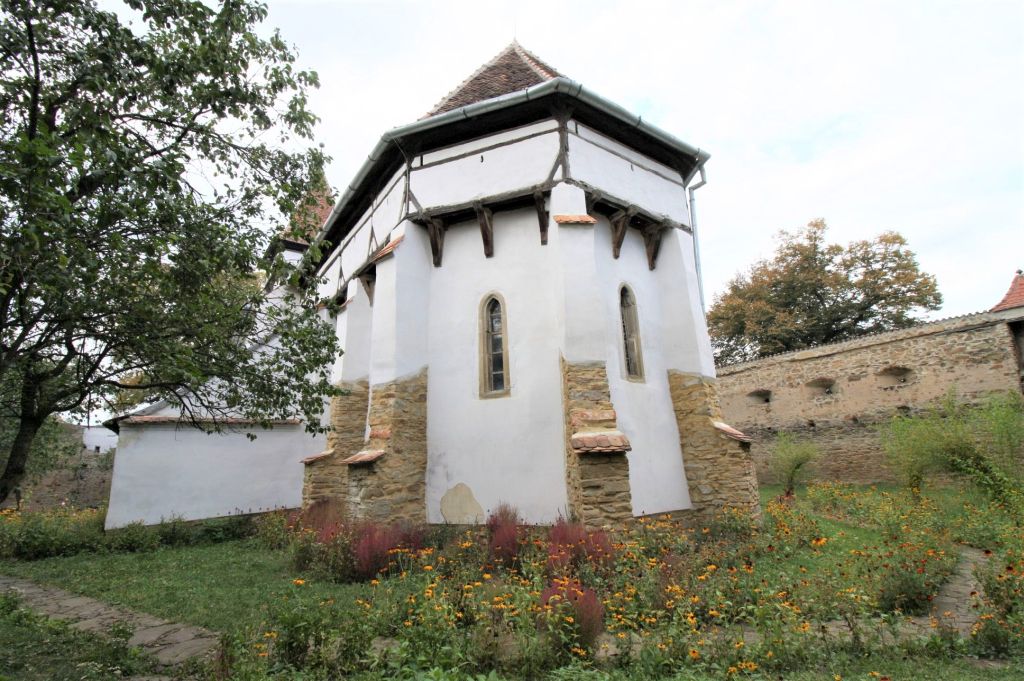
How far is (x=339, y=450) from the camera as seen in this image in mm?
11664

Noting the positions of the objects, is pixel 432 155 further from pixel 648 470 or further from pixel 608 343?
pixel 648 470

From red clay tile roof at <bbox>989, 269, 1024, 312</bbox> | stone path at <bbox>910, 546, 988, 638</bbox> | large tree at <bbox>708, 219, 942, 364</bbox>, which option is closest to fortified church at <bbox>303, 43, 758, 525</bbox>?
stone path at <bbox>910, 546, 988, 638</bbox>

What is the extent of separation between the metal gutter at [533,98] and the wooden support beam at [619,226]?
180cm

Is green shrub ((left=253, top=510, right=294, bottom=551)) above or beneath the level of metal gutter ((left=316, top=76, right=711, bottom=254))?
beneath

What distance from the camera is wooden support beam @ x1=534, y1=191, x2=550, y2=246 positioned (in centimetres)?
970

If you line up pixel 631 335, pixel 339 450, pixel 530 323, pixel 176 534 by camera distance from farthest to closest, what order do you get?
pixel 176 534 < pixel 339 450 < pixel 631 335 < pixel 530 323

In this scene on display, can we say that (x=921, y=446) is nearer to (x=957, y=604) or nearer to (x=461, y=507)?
(x=957, y=604)

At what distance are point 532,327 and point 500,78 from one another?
5762 millimetres

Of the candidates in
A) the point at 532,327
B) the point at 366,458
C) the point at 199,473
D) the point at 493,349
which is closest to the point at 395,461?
the point at 366,458

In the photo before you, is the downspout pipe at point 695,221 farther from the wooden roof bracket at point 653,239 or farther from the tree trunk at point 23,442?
the tree trunk at point 23,442

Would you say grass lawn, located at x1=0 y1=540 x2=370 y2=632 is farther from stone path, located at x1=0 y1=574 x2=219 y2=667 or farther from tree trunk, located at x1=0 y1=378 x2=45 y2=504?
tree trunk, located at x1=0 y1=378 x2=45 y2=504

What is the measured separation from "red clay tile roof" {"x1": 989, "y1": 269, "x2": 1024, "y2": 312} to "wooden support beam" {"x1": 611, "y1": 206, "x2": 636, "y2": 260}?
40.5 ft

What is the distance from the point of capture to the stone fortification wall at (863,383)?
49.0 ft

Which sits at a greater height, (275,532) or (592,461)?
(592,461)
